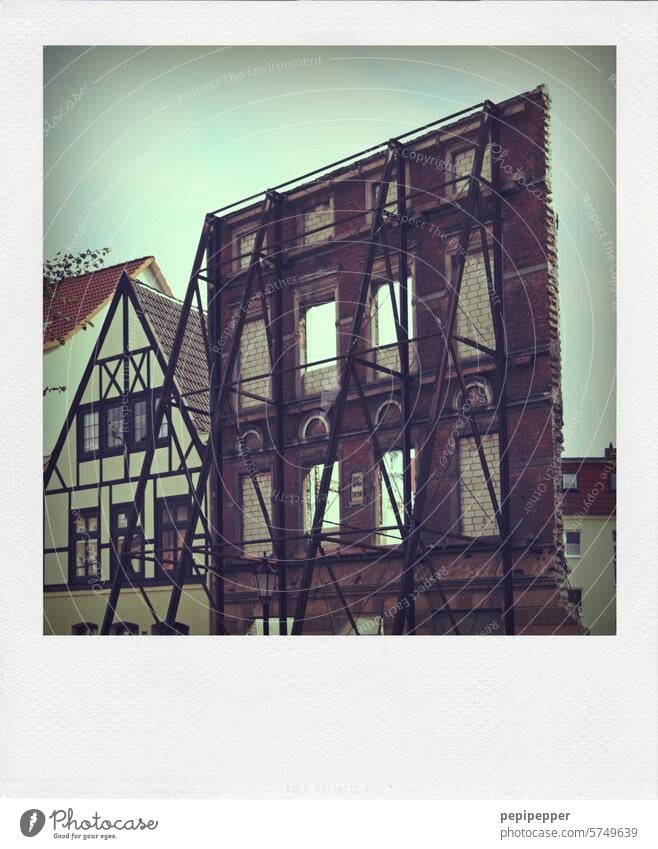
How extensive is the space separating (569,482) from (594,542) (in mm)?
343

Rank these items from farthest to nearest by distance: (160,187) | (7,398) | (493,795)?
(160,187), (7,398), (493,795)

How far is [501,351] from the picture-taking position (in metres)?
6.29

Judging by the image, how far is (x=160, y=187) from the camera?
254 inches

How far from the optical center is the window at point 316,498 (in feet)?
21.7

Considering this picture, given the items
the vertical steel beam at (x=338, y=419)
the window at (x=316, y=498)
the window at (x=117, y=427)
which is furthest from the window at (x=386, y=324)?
the window at (x=117, y=427)

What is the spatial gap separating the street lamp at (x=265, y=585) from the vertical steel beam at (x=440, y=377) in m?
0.77

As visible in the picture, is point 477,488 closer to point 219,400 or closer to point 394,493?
point 394,493

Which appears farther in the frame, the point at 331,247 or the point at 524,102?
the point at 331,247

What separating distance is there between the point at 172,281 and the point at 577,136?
2.45 meters

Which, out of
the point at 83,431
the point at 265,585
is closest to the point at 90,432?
the point at 83,431

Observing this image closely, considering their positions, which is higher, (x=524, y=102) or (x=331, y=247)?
(x=524, y=102)

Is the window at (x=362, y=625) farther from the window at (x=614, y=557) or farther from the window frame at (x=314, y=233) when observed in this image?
the window frame at (x=314, y=233)

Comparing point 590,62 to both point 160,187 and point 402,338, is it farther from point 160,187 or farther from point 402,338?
point 160,187
